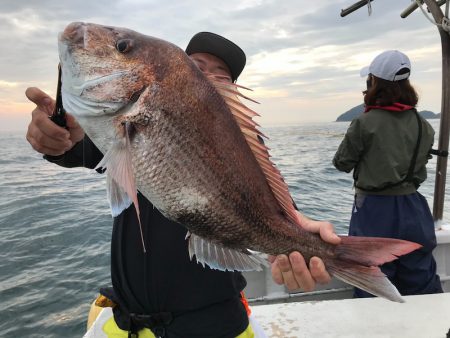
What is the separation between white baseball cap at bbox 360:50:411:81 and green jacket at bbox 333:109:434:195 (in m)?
0.38

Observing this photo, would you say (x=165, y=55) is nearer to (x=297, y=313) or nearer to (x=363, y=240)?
(x=363, y=240)

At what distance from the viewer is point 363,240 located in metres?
1.74

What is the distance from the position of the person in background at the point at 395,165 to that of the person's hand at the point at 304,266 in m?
2.68

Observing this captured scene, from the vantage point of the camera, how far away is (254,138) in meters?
1.70

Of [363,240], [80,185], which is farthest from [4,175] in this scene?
[363,240]

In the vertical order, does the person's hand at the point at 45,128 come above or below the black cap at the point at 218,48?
below

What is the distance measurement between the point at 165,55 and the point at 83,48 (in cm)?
32

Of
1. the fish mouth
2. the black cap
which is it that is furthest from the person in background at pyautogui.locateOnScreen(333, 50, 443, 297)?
the fish mouth

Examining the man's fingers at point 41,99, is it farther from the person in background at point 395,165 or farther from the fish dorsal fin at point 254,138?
the person in background at point 395,165

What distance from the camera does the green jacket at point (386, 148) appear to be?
4.21 metres

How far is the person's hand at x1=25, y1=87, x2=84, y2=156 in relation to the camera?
1.72 metres

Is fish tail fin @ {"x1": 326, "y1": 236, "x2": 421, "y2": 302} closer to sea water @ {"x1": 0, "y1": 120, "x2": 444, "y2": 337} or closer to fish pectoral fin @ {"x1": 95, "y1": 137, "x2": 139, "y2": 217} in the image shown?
sea water @ {"x1": 0, "y1": 120, "x2": 444, "y2": 337}

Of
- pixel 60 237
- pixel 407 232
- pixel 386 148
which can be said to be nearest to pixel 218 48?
pixel 386 148

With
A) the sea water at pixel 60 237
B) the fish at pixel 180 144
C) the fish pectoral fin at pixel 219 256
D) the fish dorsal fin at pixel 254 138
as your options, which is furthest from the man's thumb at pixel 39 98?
the sea water at pixel 60 237
